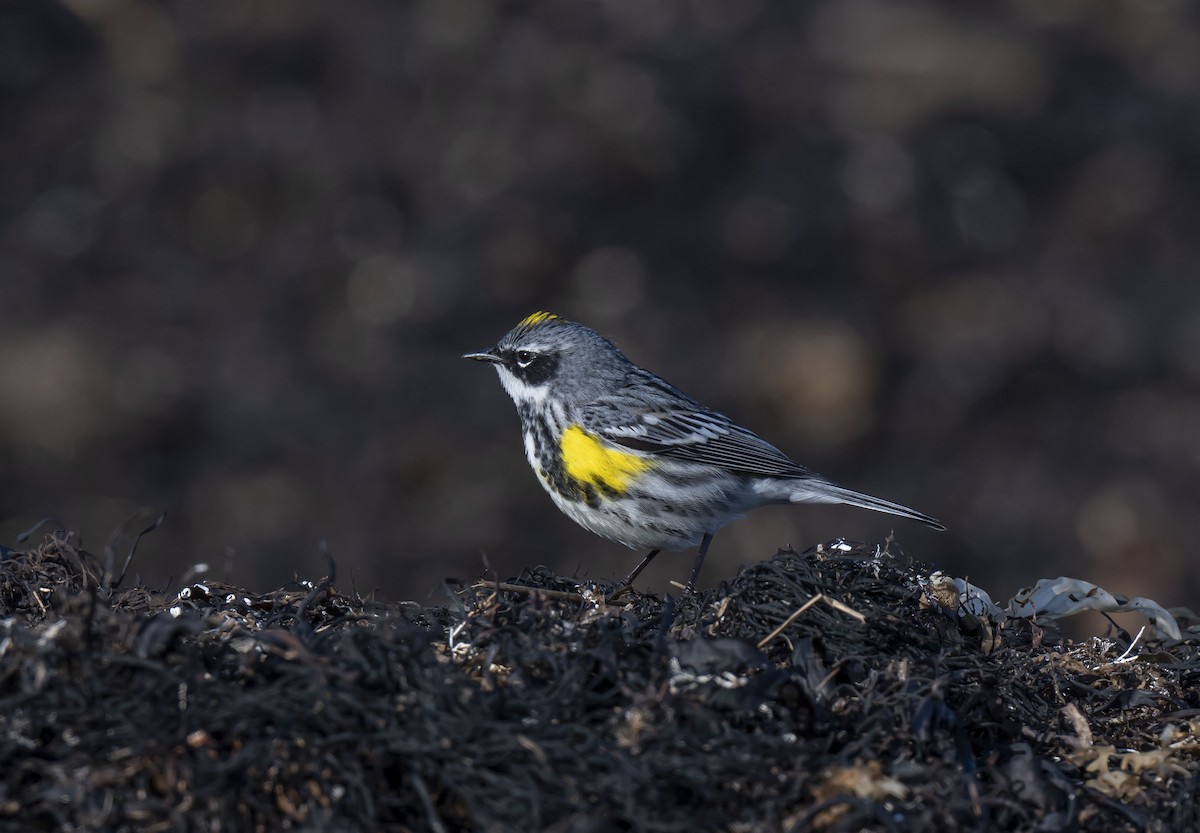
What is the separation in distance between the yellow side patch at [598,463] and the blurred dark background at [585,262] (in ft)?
11.3

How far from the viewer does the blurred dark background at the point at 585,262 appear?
10.1 meters

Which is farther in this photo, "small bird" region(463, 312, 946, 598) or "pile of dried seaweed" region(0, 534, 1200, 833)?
"small bird" region(463, 312, 946, 598)

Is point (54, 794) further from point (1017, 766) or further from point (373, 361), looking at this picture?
point (373, 361)

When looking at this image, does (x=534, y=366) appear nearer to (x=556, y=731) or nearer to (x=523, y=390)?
(x=523, y=390)

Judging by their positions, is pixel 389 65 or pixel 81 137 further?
pixel 389 65

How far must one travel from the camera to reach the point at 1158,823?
3.09 meters

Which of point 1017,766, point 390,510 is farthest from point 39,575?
point 390,510

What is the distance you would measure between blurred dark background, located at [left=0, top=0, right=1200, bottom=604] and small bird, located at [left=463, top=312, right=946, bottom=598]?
3165 millimetres

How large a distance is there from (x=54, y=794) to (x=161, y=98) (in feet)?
36.3

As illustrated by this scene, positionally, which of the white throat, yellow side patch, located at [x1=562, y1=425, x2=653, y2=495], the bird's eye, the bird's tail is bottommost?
the bird's tail

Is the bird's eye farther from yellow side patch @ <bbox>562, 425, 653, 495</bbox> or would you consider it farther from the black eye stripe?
yellow side patch @ <bbox>562, 425, 653, 495</bbox>

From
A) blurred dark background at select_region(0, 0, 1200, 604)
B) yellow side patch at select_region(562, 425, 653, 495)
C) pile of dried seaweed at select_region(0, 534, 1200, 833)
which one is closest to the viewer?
pile of dried seaweed at select_region(0, 534, 1200, 833)

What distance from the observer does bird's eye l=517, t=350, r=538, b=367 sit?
6572mm

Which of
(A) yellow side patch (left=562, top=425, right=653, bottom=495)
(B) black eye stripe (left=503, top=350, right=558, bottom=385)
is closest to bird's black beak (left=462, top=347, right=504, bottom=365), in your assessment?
(B) black eye stripe (left=503, top=350, right=558, bottom=385)
